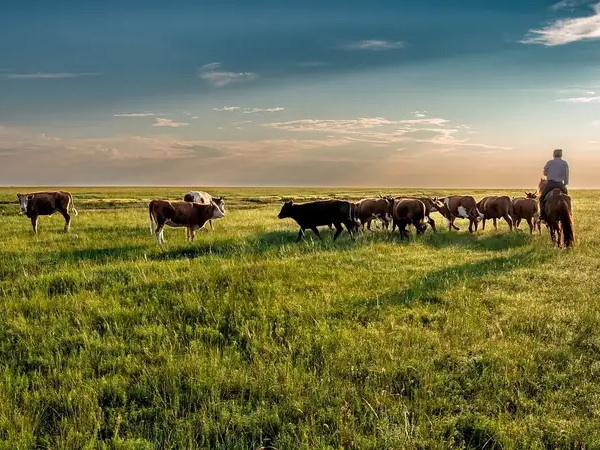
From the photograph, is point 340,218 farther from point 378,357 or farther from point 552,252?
point 378,357

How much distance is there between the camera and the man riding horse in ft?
54.4

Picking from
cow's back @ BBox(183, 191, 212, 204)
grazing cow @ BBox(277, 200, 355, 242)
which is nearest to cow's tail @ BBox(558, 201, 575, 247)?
grazing cow @ BBox(277, 200, 355, 242)

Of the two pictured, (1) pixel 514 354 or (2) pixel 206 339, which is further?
(2) pixel 206 339

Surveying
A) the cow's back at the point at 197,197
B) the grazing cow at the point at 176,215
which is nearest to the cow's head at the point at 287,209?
the grazing cow at the point at 176,215

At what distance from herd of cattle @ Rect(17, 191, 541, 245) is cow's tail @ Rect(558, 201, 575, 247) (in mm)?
2781

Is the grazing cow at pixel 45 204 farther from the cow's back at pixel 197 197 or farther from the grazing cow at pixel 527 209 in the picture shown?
the grazing cow at pixel 527 209

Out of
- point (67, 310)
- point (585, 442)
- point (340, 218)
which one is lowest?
point (585, 442)

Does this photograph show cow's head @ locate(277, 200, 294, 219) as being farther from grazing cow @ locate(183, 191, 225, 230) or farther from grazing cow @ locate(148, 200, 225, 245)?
grazing cow @ locate(183, 191, 225, 230)

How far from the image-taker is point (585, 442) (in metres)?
5.03

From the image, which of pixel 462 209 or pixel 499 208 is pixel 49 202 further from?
pixel 499 208

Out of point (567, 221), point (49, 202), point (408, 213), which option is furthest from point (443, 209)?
point (49, 202)

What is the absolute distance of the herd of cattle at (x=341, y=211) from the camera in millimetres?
18484

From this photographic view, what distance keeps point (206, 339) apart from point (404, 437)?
4.02m

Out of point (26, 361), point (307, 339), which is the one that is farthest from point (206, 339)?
point (26, 361)
